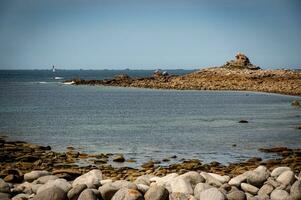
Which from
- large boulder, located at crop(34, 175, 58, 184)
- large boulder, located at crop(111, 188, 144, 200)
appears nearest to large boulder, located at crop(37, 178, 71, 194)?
large boulder, located at crop(34, 175, 58, 184)

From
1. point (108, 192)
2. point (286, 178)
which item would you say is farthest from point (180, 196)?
point (286, 178)

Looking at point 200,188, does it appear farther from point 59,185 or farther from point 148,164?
point 148,164

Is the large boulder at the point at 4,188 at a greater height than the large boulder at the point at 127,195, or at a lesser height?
lesser

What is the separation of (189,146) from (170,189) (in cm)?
1402

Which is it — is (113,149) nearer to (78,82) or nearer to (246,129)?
(246,129)

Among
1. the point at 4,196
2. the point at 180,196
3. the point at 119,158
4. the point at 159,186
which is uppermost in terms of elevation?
the point at 159,186

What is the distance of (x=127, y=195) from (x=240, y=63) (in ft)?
369

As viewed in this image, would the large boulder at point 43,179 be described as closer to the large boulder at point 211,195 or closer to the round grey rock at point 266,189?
the large boulder at point 211,195

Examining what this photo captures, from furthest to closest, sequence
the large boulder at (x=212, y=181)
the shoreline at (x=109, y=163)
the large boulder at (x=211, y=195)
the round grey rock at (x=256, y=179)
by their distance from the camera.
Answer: the shoreline at (x=109, y=163) → the round grey rock at (x=256, y=179) → the large boulder at (x=212, y=181) → the large boulder at (x=211, y=195)

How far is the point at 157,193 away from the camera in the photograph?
11.5 meters

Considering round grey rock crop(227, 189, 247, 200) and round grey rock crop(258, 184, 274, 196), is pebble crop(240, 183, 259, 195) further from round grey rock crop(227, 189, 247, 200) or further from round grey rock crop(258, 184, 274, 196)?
round grey rock crop(227, 189, 247, 200)

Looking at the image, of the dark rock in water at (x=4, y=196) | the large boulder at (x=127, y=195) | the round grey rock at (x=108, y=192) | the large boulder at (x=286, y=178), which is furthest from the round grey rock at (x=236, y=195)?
the dark rock in water at (x=4, y=196)

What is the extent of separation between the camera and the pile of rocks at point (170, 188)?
37.2 feet

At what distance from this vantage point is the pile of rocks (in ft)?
37.2
